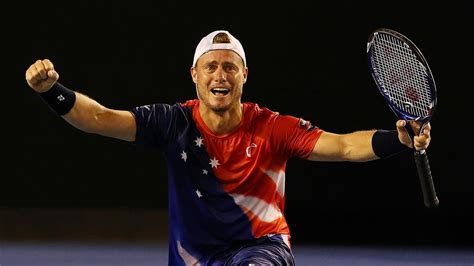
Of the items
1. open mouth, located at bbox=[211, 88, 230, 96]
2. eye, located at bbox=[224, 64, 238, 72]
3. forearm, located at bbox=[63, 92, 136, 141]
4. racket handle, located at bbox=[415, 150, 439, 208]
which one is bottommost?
racket handle, located at bbox=[415, 150, 439, 208]

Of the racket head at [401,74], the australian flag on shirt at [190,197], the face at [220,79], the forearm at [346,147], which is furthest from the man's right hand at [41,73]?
the racket head at [401,74]

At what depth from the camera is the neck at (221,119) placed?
515cm

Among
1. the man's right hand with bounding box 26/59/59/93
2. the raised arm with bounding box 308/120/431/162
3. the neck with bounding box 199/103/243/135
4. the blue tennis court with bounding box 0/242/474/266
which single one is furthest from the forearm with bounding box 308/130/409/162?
the blue tennis court with bounding box 0/242/474/266

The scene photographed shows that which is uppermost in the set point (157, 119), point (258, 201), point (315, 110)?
point (315, 110)

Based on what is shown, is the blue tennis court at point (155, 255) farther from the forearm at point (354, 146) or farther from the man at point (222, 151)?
the forearm at point (354, 146)

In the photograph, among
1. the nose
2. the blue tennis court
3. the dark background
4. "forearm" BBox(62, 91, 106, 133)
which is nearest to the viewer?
"forearm" BBox(62, 91, 106, 133)

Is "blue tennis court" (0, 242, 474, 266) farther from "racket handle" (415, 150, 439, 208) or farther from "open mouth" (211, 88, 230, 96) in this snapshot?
"racket handle" (415, 150, 439, 208)

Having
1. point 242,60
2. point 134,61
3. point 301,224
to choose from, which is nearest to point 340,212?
point 301,224

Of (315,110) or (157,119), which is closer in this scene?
(157,119)

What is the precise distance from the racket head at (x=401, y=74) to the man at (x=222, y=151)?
0.18m

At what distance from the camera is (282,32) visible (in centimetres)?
981

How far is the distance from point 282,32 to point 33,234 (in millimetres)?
3246

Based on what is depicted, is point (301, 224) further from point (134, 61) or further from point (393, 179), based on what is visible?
point (134, 61)

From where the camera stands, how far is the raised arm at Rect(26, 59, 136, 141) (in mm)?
4586
